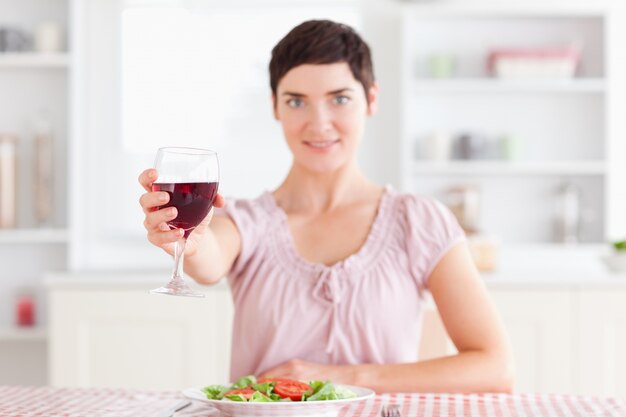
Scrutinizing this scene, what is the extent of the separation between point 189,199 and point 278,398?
30 cm

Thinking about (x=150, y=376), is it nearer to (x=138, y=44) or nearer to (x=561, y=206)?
(x=138, y=44)

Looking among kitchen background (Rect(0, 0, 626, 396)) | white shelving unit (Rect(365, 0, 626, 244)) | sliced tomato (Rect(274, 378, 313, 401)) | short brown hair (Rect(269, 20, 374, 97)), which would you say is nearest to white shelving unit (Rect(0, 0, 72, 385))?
kitchen background (Rect(0, 0, 626, 396))

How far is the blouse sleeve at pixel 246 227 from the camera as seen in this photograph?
1.94 meters

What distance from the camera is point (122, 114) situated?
4176mm

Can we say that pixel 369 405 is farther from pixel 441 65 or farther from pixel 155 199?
pixel 441 65

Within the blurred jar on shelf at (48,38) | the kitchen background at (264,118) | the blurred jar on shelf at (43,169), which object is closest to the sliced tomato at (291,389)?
the kitchen background at (264,118)

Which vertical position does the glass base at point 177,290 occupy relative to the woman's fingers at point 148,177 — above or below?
below

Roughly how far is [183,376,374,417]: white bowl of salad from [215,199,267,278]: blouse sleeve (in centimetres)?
54

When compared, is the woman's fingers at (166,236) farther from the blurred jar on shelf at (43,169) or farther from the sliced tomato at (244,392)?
the blurred jar on shelf at (43,169)

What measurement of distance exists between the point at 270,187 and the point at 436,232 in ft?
7.51

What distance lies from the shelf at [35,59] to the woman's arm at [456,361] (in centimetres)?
257

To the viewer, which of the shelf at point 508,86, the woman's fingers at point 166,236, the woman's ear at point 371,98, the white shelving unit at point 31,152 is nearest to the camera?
the woman's fingers at point 166,236

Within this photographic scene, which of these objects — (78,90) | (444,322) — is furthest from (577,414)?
(78,90)

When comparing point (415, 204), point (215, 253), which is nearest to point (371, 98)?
point (415, 204)
